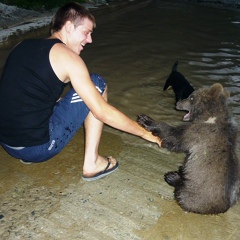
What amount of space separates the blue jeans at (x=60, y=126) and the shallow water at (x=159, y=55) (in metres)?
1.95

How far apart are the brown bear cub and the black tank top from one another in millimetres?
1459

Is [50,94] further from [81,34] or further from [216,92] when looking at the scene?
[216,92]

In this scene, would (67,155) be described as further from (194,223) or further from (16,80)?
(194,223)

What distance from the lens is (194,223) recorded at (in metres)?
3.06

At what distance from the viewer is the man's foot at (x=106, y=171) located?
3527 mm

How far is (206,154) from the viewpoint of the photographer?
3.23 m

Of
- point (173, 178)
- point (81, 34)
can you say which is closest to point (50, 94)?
point (81, 34)

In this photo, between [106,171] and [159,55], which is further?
[159,55]

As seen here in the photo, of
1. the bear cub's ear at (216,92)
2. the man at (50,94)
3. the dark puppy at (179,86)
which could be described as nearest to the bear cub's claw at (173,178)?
the man at (50,94)

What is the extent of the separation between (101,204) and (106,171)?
51 cm

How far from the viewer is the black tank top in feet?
9.29

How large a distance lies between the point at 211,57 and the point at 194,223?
19.8 feet

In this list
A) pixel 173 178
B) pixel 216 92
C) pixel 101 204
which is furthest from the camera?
pixel 216 92

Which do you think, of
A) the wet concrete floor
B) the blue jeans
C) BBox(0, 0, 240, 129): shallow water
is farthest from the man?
→ BBox(0, 0, 240, 129): shallow water
